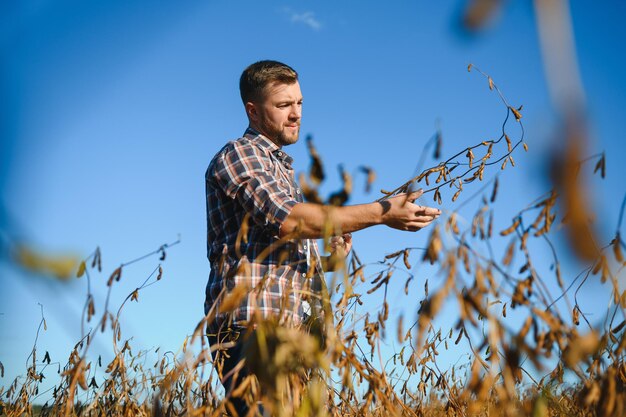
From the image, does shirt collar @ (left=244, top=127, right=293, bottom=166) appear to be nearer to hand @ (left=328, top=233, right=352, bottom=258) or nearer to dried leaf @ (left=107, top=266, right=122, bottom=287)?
hand @ (left=328, top=233, right=352, bottom=258)

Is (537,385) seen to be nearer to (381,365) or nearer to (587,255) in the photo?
(381,365)

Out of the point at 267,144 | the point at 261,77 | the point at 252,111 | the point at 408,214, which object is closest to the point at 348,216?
the point at 408,214

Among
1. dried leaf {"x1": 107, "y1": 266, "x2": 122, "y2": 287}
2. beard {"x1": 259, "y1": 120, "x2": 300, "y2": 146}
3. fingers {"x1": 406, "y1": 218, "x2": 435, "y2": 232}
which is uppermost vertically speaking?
beard {"x1": 259, "y1": 120, "x2": 300, "y2": 146}

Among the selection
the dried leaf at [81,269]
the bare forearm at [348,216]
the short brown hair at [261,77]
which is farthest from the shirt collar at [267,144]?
the dried leaf at [81,269]

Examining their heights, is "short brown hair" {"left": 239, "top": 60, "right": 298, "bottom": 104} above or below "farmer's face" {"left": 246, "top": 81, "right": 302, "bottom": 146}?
above

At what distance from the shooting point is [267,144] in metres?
2.87

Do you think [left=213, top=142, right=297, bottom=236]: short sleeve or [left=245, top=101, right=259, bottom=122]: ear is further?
[left=245, top=101, right=259, bottom=122]: ear

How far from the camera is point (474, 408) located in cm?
132

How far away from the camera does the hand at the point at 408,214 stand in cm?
210

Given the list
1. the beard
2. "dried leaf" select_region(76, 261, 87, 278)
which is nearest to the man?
the beard

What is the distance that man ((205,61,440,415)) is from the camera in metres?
2.11

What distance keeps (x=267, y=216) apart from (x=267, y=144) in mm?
662

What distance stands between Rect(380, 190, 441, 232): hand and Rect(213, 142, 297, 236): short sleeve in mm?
356

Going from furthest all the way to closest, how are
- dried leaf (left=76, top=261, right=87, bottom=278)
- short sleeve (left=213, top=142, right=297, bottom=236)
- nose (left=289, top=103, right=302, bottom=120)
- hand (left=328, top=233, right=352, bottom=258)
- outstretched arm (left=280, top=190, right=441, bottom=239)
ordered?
nose (left=289, top=103, right=302, bottom=120), hand (left=328, top=233, right=352, bottom=258), short sleeve (left=213, top=142, right=297, bottom=236), outstretched arm (left=280, top=190, right=441, bottom=239), dried leaf (left=76, top=261, right=87, bottom=278)
